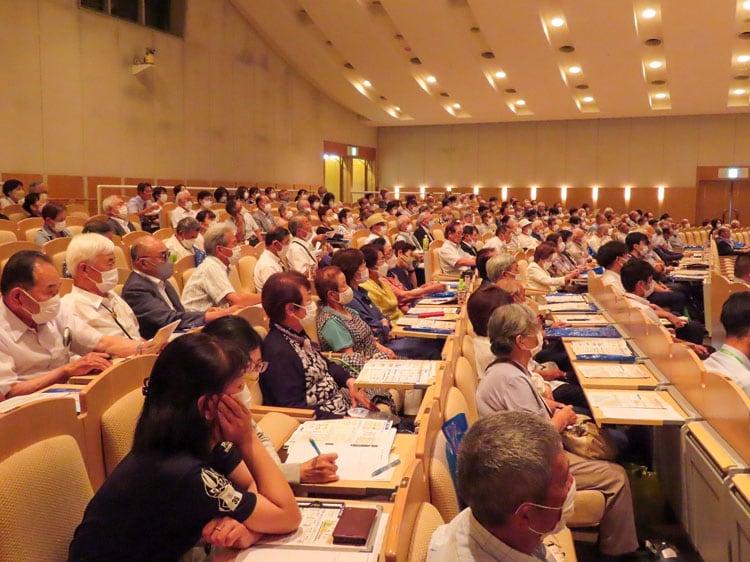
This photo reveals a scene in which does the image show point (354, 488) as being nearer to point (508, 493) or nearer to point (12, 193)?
point (508, 493)

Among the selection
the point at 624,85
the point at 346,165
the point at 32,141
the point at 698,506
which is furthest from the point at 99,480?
the point at 346,165

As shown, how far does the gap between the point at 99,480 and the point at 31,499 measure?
0.43m

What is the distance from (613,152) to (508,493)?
73.0 feet

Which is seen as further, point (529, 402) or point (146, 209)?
point (146, 209)

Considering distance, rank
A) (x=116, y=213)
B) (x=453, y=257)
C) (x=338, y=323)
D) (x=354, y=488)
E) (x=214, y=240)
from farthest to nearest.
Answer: (x=453, y=257)
(x=116, y=213)
(x=214, y=240)
(x=338, y=323)
(x=354, y=488)

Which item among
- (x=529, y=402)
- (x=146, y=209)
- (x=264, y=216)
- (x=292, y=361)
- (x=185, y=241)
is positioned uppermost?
(x=146, y=209)

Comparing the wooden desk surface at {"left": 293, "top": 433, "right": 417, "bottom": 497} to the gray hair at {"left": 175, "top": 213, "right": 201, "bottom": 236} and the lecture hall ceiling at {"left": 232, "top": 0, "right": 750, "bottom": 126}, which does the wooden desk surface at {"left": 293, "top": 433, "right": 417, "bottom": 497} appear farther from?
the lecture hall ceiling at {"left": 232, "top": 0, "right": 750, "bottom": 126}

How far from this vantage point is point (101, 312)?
3705mm

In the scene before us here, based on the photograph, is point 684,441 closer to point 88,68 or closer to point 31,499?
point 31,499

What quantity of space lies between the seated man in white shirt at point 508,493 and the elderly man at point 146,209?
8499 mm

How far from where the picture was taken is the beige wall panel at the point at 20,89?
10305 millimetres

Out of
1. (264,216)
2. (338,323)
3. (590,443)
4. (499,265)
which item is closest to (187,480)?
(590,443)

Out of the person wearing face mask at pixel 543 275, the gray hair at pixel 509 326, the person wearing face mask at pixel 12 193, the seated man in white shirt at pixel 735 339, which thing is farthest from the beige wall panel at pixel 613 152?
the gray hair at pixel 509 326

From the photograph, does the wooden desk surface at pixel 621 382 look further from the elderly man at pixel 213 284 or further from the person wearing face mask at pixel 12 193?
the person wearing face mask at pixel 12 193
